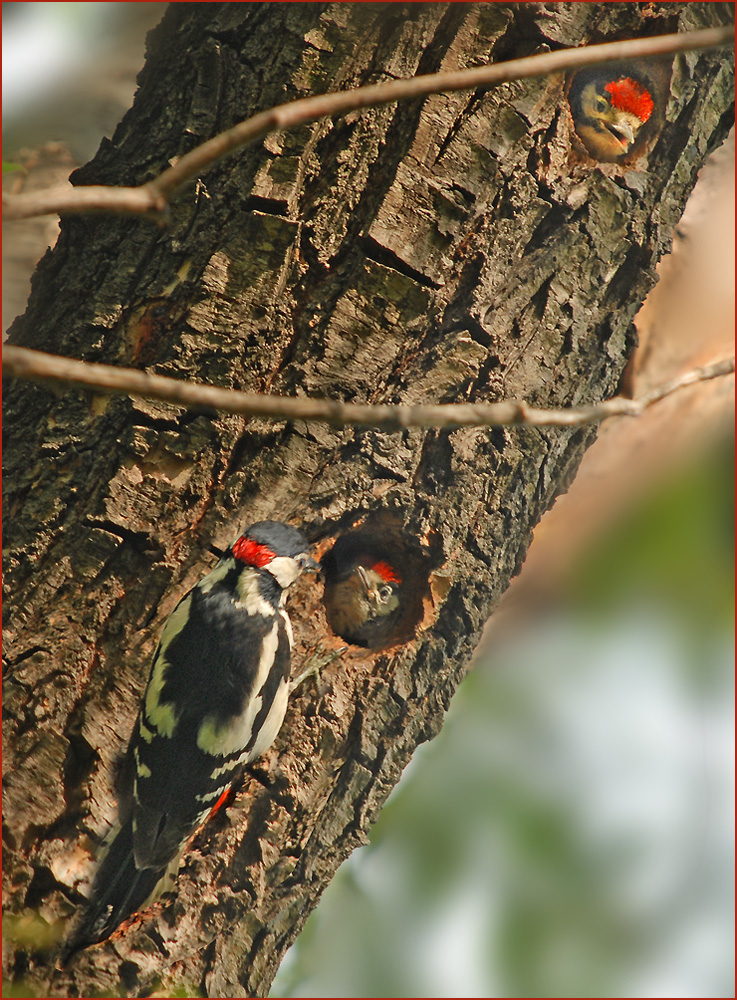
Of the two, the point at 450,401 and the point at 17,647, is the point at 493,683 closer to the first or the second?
the point at 450,401

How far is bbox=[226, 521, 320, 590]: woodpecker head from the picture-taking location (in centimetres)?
174

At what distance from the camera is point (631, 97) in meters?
1.75

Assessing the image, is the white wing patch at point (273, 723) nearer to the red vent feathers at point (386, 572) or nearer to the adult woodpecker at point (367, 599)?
the adult woodpecker at point (367, 599)

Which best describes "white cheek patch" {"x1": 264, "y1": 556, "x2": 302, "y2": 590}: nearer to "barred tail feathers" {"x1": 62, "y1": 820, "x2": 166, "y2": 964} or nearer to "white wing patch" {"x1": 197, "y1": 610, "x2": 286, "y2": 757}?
"white wing patch" {"x1": 197, "y1": 610, "x2": 286, "y2": 757}

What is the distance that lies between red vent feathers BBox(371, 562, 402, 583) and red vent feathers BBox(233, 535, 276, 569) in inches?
10.8

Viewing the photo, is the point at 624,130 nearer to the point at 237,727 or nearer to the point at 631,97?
the point at 631,97

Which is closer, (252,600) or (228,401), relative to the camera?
(228,401)

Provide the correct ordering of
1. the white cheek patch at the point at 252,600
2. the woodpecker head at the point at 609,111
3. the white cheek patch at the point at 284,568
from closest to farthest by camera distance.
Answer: the woodpecker head at the point at 609,111, the white cheek patch at the point at 284,568, the white cheek patch at the point at 252,600

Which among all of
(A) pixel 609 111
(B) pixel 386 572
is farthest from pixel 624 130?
(B) pixel 386 572

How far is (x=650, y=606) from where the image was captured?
5.98 ft

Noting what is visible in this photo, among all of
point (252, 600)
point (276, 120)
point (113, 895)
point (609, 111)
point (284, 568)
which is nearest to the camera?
point (276, 120)

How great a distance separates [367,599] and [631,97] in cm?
132

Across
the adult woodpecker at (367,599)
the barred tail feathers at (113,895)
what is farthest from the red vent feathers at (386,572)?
the barred tail feathers at (113,895)

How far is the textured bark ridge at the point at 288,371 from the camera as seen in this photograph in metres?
1.59
